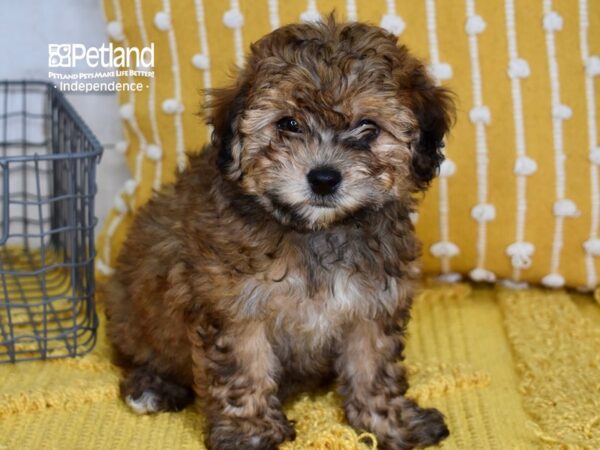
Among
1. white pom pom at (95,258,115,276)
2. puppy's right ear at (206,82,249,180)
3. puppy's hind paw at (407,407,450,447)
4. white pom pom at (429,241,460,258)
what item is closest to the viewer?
puppy's right ear at (206,82,249,180)

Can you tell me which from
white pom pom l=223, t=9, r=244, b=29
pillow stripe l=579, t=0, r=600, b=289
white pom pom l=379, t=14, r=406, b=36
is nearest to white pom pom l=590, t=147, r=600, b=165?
pillow stripe l=579, t=0, r=600, b=289

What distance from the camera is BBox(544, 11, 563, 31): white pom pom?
10.6 ft

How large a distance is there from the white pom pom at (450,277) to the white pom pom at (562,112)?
0.71m

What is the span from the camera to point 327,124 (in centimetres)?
219

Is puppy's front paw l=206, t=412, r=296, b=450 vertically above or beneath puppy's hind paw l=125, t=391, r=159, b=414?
beneath

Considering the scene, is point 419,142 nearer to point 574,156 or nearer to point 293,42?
point 293,42

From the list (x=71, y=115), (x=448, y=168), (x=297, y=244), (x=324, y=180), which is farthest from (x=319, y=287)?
(x=71, y=115)

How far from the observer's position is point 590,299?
3.50m

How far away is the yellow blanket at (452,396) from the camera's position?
2.50 metres

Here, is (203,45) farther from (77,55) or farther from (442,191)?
(442,191)

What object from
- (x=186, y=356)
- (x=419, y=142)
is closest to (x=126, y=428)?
(x=186, y=356)

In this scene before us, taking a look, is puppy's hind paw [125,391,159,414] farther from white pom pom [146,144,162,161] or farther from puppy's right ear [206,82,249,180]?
white pom pom [146,144,162,161]

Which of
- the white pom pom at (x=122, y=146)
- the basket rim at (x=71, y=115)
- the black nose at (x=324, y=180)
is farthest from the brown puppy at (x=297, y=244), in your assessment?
the white pom pom at (x=122, y=146)

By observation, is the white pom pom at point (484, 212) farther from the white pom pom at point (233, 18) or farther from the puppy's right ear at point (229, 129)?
the puppy's right ear at point (229, 129)
